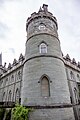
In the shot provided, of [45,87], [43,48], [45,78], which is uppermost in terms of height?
[43,48]

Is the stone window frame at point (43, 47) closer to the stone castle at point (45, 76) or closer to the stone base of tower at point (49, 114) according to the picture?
the stone castle at point (45, 76)

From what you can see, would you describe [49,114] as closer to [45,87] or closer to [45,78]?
[45,87]

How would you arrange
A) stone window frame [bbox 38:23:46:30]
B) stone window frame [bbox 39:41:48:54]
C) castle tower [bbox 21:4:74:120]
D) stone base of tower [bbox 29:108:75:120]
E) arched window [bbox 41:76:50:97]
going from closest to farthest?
stone base of tower [bbox 29:108:75:120] → castle tower [bbox 21:4:74:120] → arched window [bbox 41:76:50:97] → stone window frame [bbox 39:41:48:54] → stone window frame [bbox 38:23:46:30]

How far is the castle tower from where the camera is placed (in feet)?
34.3

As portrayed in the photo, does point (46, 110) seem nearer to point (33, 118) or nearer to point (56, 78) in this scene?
point (33, 118)

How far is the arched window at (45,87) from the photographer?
36.8ft

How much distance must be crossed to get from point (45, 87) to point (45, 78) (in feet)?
3.14

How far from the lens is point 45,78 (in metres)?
12.0

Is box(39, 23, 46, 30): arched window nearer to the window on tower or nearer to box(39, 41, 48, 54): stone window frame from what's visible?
the window on tower

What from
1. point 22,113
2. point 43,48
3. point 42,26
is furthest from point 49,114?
point 42,26

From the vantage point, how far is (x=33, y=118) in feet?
33.4

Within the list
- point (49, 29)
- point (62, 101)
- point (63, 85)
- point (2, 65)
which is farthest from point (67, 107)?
point (2, 65)

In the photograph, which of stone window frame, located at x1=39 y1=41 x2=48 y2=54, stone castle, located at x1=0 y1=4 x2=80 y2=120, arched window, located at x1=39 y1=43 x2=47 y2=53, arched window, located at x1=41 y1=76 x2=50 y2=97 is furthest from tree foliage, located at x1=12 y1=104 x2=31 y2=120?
arched window, located at x1=39 y1=43 x2=47 y2=53

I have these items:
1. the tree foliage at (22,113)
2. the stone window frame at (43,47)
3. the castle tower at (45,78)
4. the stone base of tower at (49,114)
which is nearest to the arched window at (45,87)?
the castle tower at (45,78)
